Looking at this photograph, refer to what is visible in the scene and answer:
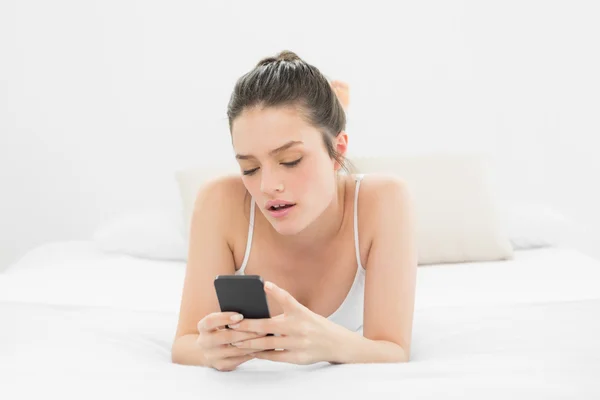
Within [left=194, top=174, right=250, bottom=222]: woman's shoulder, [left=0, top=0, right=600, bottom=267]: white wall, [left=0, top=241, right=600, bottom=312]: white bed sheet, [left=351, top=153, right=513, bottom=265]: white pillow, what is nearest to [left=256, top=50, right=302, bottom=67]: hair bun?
[left=194, top=174, right=250, bottom=222]: woman's shoulder

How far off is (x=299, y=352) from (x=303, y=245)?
0.47 m

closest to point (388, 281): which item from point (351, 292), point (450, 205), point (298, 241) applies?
point (351, 292)

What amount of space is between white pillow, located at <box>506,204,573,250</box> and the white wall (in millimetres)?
528

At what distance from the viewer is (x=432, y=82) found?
10.4 ft

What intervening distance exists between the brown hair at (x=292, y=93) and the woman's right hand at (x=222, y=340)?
0.41 m

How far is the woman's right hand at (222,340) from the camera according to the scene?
1.15 m

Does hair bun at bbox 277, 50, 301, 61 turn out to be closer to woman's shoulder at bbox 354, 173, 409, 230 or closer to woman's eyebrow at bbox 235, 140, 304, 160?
woman's eyebrow at bbox 235, 140, 304, 160

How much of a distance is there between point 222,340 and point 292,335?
0.12 meters

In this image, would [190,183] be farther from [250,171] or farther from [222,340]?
[222,340]

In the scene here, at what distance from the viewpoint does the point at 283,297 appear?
44.4 inches

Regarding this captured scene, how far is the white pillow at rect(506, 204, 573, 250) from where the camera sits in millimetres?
2627

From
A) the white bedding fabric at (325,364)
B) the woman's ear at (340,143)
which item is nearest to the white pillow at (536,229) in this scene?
the white bedding fabric at (325,364)

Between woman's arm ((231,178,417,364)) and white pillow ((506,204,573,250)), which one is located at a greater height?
woman's arm ((231,178,417,364))

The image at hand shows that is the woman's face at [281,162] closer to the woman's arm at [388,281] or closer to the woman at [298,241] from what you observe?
the woman at [298,241]
